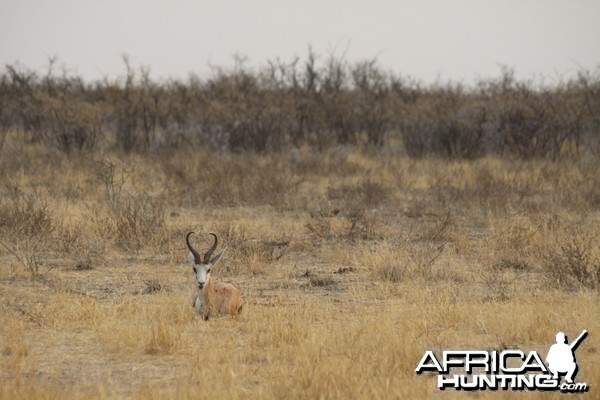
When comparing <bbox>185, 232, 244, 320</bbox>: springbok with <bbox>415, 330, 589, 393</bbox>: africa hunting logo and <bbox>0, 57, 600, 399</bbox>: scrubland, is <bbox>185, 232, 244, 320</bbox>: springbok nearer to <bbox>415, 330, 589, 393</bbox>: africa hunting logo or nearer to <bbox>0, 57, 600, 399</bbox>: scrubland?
<bbox>0, 57, 600, 399</bbox>: scrubland

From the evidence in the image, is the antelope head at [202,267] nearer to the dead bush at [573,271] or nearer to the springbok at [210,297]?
the springbok at [210,297]

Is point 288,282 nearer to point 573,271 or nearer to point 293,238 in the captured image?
point 293,238

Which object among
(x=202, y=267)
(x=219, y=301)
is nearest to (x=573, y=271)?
(x=219, y=301)

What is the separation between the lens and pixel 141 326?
323 inches

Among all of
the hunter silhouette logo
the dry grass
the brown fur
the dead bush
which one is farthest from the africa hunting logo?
the dead bush

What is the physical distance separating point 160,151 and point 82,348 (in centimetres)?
1858

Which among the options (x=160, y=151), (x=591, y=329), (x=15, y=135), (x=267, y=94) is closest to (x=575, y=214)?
(x=591, y=329)

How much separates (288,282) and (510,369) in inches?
168

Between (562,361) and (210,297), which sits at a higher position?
(210,297)

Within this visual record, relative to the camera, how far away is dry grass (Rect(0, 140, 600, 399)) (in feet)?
23.2

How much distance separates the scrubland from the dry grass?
0.12 feet

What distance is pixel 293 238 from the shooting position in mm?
13844

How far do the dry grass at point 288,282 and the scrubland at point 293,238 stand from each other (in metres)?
0.04

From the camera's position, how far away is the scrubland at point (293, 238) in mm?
7402
